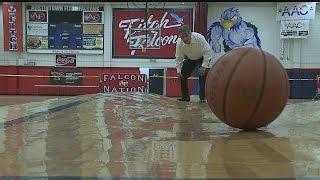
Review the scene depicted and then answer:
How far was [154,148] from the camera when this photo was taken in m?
2.29

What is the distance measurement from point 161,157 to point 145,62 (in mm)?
12969

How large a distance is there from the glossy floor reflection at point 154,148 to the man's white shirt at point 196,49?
2.08 m

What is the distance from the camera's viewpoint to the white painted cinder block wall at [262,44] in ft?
48.1

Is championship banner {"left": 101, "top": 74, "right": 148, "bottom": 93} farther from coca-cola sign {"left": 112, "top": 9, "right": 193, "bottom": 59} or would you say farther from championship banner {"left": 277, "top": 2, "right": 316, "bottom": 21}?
championship banner {"left": 277, "top": 2, "right": 316, "bottom": 21}

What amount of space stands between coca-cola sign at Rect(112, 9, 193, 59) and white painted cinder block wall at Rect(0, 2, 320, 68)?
209 mm

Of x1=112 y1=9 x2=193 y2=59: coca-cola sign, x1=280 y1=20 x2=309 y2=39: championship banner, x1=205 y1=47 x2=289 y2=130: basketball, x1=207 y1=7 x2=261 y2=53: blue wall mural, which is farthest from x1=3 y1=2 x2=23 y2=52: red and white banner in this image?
x1=205 y1=47 x2=289 y2=130: basketball

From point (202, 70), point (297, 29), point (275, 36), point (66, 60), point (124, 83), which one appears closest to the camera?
point (202, 70)

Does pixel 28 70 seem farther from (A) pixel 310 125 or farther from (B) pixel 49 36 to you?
(A) pixel 310 125

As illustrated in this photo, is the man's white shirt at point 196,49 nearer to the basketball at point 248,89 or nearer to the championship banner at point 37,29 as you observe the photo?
the basketball at point 248,89

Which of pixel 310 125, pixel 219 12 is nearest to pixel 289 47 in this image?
pixel 219 12

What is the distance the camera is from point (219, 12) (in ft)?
49.2

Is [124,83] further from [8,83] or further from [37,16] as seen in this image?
[8,83]

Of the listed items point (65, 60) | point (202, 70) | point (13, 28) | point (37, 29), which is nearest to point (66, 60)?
point (65, 60)

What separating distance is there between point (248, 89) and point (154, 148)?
89 centimetres
